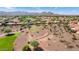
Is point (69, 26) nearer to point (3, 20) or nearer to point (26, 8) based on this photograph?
point (26, 8)

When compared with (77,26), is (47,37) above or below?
below

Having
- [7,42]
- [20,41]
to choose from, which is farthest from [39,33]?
[7,42]

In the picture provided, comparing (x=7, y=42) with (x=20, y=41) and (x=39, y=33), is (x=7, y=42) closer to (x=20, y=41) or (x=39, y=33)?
(x=20, y=41)
